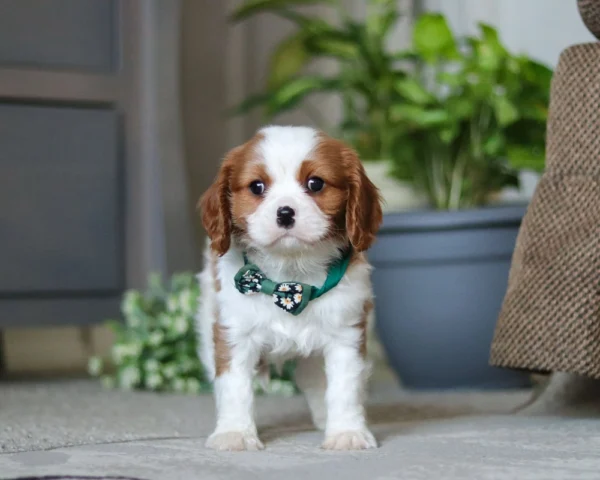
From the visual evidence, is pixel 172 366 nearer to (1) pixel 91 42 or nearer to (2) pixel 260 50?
(1) pixel 91 42

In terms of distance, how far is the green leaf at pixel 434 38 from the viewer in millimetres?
2275

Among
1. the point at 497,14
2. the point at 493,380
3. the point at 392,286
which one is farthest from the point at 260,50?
the point at 493,380

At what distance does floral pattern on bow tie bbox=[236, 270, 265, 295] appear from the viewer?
136 centimetres

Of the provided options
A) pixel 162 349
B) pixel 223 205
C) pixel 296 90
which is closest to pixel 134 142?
pixel 296 90

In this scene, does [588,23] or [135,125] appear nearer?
[588,23]

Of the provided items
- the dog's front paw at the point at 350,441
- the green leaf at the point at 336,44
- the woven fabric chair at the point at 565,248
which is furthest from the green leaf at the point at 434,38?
the dog's front paw at the point at 350,441

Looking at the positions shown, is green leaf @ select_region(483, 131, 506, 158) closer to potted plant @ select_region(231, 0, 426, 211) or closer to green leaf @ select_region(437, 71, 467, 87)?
green leaf @ select_region(437, 71, 467, 87)

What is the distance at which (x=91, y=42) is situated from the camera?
90.8 inches

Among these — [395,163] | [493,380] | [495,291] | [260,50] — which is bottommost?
[493,380]

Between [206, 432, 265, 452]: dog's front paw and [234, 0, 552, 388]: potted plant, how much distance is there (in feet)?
3.06

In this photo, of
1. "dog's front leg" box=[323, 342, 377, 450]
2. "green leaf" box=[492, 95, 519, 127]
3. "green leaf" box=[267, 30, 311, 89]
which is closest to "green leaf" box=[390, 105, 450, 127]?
"green leaf" box=[492, 95, 519, 127]

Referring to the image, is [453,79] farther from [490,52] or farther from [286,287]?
[286,287]

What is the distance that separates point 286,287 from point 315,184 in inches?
6.3

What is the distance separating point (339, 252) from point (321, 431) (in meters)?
0.33
